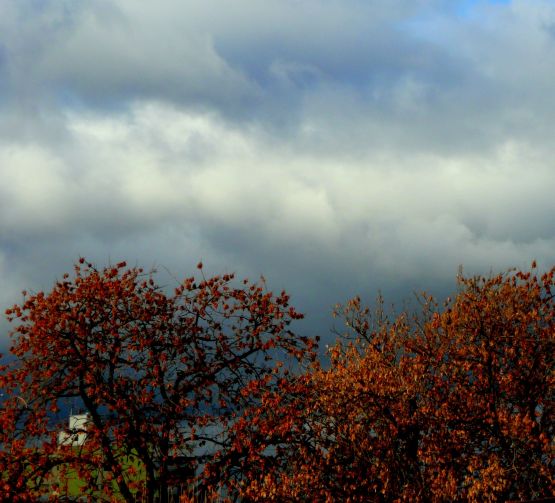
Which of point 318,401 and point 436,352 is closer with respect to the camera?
point 318,401

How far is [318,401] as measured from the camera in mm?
21359

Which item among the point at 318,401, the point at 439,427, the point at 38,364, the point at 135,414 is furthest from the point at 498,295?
the point at 38,364

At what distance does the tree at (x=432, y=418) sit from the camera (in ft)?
67.2

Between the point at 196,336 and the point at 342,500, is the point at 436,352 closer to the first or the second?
the point at 342,500

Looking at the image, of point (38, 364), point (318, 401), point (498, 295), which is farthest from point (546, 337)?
point (38, 364)

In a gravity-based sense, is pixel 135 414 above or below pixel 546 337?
below

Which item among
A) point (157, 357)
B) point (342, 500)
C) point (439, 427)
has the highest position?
point (157, 357)

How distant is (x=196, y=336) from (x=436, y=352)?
7.04m

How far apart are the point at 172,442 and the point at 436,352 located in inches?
317

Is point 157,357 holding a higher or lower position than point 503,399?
higher

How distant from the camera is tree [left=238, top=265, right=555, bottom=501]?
67.2ft

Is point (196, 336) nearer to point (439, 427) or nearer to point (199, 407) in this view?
point (199, 407)

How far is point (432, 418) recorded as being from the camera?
21359 millimetres

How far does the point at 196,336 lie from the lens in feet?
71.7
